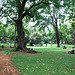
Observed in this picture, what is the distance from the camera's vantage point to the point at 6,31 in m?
40.6

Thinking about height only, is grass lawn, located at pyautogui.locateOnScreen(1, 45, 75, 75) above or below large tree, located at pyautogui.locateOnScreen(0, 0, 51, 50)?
below

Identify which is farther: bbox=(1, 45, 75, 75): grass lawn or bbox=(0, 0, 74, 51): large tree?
bbox=(0, 0, 74, 51): large tree

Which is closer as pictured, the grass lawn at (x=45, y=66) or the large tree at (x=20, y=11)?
the grass lawn at (x=45, y=66)

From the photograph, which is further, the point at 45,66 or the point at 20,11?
the point at 20,11

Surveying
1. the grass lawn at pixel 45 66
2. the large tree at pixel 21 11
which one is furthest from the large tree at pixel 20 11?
the grass lawn at pixel 45 66

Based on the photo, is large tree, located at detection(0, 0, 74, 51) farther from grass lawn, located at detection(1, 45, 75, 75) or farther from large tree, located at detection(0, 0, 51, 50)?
grass lawn, located at detection(1, 45, 75, 75)

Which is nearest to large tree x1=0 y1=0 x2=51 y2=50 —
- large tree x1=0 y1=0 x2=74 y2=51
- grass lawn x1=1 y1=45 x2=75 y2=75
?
large tree x1=0 y1=0 x2=74 y2=51

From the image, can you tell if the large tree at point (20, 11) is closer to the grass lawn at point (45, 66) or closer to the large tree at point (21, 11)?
the large tree at point (21, 11)

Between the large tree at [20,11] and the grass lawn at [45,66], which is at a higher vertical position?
the large tree at [20,11]

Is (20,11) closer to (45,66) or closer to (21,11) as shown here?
(21,11)

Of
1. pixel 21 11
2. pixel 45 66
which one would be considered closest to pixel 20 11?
pixel 21 11

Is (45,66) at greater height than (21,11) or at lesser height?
lesser

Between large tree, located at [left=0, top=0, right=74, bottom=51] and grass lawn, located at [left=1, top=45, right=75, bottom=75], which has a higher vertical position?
large tree, located at [left=0, top=0, right=74, bottom=51]

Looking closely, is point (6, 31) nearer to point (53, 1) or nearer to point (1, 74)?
point (53, 1)
